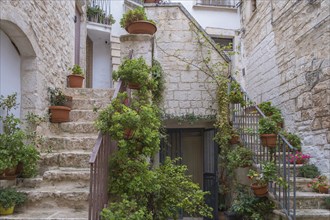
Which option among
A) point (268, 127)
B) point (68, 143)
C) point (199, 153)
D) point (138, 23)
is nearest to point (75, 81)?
point (138, 23)

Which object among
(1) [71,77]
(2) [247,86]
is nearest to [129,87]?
(1) [71,77]

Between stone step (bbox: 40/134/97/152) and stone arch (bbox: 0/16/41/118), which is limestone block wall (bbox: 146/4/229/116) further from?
stone arch (bbox: 0/16/41/118)

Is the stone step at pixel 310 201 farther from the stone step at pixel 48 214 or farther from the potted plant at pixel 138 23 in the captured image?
the potted plant at pixel 138 23

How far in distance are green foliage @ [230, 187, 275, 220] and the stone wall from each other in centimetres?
101

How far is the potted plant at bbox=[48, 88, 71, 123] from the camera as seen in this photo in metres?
4.66

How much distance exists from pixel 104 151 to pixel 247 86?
21.3ft

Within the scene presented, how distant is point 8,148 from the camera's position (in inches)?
133

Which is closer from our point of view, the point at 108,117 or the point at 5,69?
the point at 108,117

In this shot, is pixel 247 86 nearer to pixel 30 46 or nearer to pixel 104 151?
Result: pixel 30 46

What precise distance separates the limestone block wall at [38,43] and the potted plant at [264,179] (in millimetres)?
3109

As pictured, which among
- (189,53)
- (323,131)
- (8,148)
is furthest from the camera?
(189,53)

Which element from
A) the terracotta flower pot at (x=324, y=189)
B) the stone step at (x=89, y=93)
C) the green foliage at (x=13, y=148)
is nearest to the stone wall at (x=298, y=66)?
the terracotta flower pot at (x=324, y=189)

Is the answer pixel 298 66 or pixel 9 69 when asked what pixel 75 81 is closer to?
pixel 9 69

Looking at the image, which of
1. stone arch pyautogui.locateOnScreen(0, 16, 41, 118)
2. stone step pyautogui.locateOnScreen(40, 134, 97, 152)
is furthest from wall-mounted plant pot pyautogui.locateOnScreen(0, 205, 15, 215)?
stone arch pyautogui.locateOnScreen(0, 16, 41, 118)
